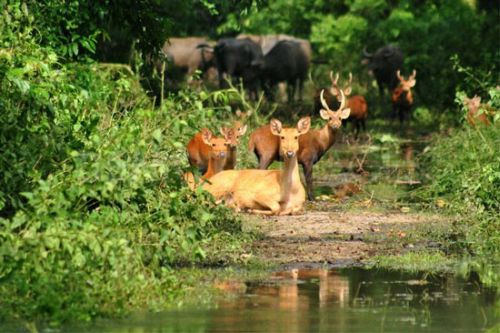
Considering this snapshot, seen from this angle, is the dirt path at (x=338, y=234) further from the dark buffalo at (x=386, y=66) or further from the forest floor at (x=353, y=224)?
the dark buffalo at (x=386, y=66)

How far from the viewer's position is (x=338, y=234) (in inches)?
630

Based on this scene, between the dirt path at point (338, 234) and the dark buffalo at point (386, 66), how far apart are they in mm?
21986

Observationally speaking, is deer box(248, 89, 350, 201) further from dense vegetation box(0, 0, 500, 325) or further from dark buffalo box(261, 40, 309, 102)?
dark buffalo box(261, 40, 309, 102)

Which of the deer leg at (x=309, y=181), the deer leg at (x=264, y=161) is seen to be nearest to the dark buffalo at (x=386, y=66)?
the deer leg at (x=264, y=161)

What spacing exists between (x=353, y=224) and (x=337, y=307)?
520cm

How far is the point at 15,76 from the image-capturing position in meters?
13.1

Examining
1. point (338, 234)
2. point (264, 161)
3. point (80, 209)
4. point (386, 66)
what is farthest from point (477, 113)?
point (386, 66)

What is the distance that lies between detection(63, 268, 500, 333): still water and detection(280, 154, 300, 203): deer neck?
4217mm

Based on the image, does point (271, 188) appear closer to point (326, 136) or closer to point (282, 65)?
point (326, 136)

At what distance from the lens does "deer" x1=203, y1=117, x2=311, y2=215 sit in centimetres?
1770

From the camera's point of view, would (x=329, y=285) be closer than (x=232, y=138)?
Yes

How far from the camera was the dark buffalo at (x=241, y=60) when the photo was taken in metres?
41.1

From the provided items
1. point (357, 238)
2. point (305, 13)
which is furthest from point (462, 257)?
point (305, 13)

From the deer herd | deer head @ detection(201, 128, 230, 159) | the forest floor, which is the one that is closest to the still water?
the forest floor
